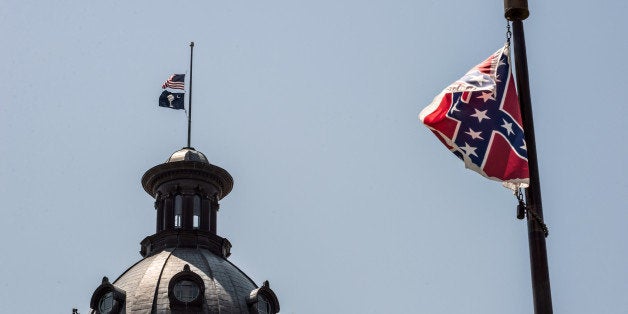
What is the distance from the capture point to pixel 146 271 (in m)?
77.1

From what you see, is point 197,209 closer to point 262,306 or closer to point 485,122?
point 262,306

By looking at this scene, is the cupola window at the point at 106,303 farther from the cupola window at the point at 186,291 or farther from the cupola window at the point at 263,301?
the cupola window at the point at 263,301

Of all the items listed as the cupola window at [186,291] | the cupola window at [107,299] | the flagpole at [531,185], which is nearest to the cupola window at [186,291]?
the cupola window at [186,291]

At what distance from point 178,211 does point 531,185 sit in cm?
5636

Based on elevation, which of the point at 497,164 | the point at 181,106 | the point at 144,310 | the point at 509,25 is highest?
the point at 181,106

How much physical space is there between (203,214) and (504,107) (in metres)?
55.3

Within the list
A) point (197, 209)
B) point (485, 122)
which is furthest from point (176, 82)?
point (485, 122)

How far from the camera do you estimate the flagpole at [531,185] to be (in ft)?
91.5

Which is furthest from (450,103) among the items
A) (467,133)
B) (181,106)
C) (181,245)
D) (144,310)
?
(181,106)

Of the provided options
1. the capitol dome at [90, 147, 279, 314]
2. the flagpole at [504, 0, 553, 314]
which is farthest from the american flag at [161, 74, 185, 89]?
the flagpole at [504, 0, 553, 314]

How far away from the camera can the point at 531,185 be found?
2877 cm

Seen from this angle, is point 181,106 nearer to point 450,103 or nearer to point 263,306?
point 263,306

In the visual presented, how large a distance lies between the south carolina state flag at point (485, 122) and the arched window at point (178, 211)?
53.9 meters

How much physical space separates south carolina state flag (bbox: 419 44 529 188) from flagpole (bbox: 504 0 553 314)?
19 cm
